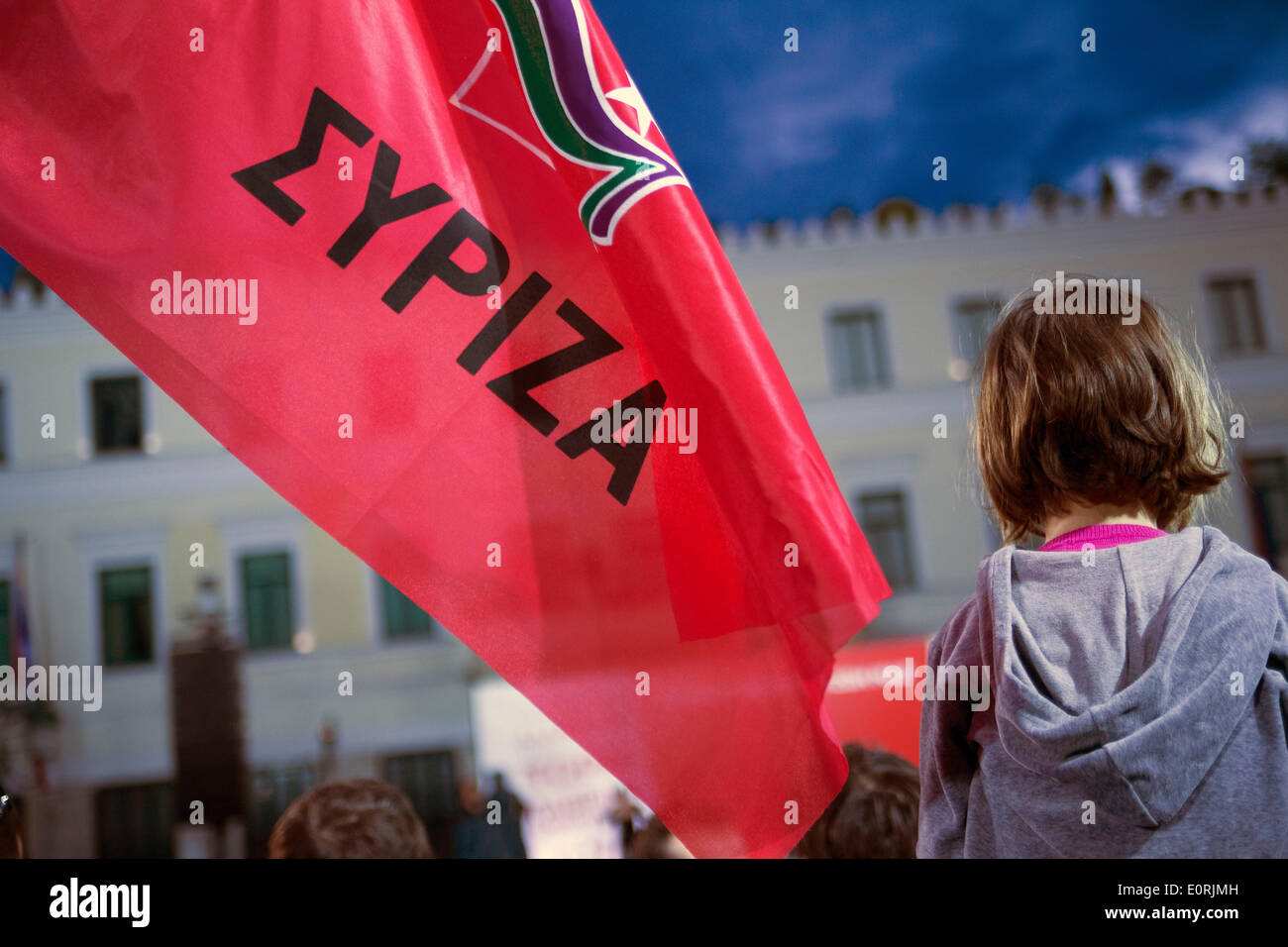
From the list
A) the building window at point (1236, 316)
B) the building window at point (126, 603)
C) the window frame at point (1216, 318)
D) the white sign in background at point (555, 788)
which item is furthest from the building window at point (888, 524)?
the building window at point (126, 603)

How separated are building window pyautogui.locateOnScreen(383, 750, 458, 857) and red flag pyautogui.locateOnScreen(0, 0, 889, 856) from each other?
11.2m

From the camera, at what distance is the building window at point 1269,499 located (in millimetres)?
12487

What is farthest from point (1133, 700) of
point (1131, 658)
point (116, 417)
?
point (116, 417)

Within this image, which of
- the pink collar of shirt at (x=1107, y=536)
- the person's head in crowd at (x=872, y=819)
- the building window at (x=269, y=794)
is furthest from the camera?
the building window at (x=269, y=794)

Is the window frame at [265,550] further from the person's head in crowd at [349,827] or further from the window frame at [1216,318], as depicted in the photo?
the person's head in crowd at [349,827]

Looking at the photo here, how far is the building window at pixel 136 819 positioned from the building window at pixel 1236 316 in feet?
42.5

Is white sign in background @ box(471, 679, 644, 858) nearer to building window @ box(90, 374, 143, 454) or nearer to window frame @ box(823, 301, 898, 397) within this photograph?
window frame @ box(823, 301, 898, 397)

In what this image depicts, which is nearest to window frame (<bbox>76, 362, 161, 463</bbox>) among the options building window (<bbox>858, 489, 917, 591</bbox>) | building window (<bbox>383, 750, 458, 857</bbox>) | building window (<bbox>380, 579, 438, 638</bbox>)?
building window (<bbox>380, 579, 438, 638</bbox>)

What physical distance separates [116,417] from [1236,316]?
1345 centimetres

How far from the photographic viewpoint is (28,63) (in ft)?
5.10

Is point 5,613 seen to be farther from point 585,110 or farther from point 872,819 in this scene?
point 585,110

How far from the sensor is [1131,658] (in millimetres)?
1070
